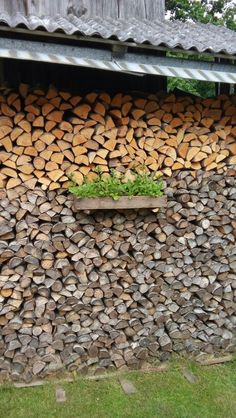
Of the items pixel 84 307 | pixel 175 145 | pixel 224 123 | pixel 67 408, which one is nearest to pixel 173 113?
pixel 175 145

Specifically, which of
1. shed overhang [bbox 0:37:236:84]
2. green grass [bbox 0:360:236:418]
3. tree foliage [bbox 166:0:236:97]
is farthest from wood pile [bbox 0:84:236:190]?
tree foliage [bbox 166:0:236:97]

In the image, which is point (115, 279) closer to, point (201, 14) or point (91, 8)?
point (91, 8)

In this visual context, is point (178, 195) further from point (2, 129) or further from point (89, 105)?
point (2, 129)

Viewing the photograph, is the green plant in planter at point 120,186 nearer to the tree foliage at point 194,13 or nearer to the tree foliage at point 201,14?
the tree foliage at point 201,14

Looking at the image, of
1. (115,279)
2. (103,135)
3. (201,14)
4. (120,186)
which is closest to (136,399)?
(115,279)

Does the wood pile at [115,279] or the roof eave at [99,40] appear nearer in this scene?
the roof eave at [99,40]

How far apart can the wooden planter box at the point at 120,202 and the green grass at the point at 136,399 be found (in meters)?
1.57

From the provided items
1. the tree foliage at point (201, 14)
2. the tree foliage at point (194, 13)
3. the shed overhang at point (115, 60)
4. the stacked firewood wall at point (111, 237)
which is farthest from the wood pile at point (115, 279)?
the tree foliage at point (194, 13)

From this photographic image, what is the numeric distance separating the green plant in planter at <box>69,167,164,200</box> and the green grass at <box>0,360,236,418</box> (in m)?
1.68

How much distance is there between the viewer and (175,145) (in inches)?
151

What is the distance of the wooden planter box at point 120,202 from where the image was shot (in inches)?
137

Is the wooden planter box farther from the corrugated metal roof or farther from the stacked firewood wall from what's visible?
the corrugated metal roof

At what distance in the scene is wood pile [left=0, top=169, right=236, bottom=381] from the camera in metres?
3.59

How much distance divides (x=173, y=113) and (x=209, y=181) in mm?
707
